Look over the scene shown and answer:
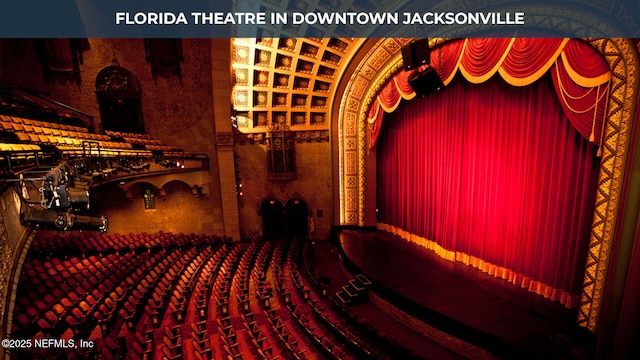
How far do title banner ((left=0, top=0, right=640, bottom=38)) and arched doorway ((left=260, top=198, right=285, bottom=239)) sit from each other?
5.47m

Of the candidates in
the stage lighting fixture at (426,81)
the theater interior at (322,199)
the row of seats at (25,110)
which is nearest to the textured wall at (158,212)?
the theater interior at (322,199)

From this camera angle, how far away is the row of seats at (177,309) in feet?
15.6

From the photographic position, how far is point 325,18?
295 inches

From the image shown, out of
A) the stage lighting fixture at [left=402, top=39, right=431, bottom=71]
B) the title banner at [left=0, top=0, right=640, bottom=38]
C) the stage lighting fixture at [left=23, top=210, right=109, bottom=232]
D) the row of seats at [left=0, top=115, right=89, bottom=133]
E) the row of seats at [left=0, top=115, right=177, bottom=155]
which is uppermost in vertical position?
the title banner at [left=0, top=0, right=640, bottom=38]

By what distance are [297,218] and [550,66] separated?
27.5 feet

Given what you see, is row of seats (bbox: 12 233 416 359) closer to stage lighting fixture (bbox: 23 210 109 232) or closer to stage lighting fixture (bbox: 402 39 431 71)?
stage lighting fixture (bbox: 23 210 109 232)

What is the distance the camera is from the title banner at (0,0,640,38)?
422cm

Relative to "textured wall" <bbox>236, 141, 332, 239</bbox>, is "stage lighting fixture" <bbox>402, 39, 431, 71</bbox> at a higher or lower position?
higher

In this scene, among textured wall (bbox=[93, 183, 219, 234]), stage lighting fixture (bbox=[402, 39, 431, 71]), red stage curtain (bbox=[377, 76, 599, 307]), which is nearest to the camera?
red stage curtain (bbox=[377, 76, 599, 307])

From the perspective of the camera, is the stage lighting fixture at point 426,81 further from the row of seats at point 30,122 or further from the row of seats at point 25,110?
the row of seats at point 25,110

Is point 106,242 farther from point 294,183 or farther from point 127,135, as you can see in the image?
point 294,183

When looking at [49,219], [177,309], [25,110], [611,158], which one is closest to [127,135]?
[25,110]

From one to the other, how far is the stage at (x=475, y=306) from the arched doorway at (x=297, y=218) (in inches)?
132

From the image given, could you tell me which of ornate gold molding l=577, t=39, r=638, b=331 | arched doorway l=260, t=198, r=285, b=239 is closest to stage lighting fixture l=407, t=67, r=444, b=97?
ornate gold molding l=577, t=39, r=638, b=331
